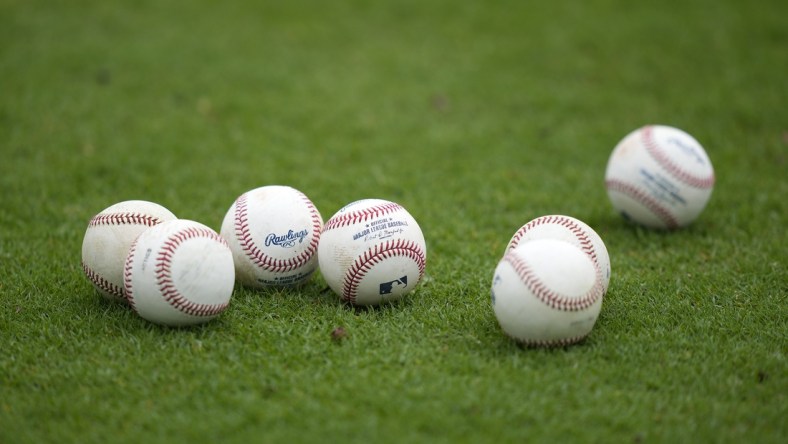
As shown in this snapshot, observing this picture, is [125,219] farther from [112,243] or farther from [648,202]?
[648,202]

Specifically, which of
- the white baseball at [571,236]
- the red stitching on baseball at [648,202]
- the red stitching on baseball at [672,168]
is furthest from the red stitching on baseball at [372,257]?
the red stitching on baseball at [672,168]

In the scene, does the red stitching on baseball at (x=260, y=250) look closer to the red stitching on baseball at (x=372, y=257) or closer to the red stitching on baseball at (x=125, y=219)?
the red stitching on baseball at (x=372, y=257)

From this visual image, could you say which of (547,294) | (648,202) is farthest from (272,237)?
(648,202)

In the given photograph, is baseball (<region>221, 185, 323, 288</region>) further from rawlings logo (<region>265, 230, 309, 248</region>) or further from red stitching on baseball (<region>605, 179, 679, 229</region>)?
red stitching on baseball (<region>605, 179, 679, 229</region>)

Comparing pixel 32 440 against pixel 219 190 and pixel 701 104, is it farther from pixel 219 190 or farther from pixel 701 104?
pixel 701 104

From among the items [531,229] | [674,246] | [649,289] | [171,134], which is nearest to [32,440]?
[531,229]
